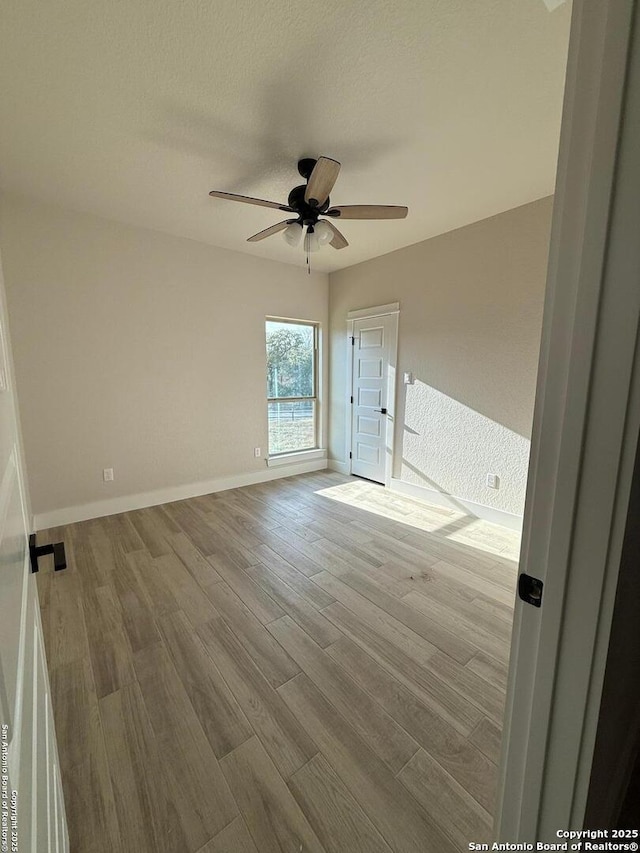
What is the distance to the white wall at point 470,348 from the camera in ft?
8.98

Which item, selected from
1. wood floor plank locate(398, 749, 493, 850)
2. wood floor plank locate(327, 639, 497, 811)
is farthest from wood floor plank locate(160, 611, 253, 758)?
wood floor plank locate(398, 749, 493, 850)

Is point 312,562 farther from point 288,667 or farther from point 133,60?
point 133,60

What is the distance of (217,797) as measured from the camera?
1.05 m

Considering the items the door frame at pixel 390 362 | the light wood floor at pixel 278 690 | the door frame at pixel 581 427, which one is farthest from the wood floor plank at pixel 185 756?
the door frame at pixel 390 362

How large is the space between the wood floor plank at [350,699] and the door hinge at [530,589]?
0.99 m

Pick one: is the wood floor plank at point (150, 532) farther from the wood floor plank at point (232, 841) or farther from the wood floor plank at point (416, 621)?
the wood floor plank at point (232, 841)

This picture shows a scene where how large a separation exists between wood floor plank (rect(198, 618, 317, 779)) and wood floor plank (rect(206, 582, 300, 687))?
0.10 ft

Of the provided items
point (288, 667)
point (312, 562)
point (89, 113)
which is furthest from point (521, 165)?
point (288, 667)

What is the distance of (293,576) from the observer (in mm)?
2207

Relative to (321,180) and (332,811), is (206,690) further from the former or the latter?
(321,180)

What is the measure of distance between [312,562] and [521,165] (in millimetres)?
3053

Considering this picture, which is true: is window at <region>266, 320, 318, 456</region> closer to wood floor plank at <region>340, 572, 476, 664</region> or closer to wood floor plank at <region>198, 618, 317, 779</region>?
wood floor plank at <region>340, 572, 476, 664</region>

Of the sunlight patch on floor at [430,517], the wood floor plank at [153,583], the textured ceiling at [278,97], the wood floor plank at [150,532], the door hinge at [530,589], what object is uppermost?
the textured ceiling at [278,97]

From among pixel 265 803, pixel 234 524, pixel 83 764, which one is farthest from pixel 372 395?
pixel 83 764
